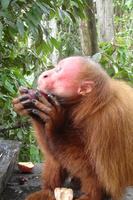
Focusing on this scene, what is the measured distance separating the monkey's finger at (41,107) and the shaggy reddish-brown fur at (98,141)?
5.5 inches

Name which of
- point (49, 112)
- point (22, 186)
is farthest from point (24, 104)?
point (22, 186)

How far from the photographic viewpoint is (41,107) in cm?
216

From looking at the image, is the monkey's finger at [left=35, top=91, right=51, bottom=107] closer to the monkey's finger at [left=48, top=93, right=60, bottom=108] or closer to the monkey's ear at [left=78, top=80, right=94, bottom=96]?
the monkey's finger at [left=48, top=93, right=60, bottom=108]

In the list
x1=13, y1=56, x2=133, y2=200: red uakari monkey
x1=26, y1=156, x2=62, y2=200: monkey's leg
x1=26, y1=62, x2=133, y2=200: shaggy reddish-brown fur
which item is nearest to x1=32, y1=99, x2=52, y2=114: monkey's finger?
x1=13, y1=56, x2=133, y2=200: red uakari monkey

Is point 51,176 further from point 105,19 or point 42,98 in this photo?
point 105,19

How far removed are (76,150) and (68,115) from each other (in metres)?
0.20

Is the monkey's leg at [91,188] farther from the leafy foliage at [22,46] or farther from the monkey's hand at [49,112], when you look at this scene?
the leafy foliage at [22,46]

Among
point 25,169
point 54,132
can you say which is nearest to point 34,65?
Result: point 25,169

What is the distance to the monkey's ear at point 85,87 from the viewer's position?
2.23 meters

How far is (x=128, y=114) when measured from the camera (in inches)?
85.8

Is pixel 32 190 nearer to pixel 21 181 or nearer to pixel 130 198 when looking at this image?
pixel 21 181

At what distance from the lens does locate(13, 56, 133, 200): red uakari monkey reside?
2137 mm

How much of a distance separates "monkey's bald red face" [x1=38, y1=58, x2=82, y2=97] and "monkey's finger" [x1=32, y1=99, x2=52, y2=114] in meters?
0.15

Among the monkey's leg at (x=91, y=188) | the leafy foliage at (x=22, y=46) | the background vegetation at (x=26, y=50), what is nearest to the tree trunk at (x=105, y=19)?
the background vegetation at (x=26, y=50)
